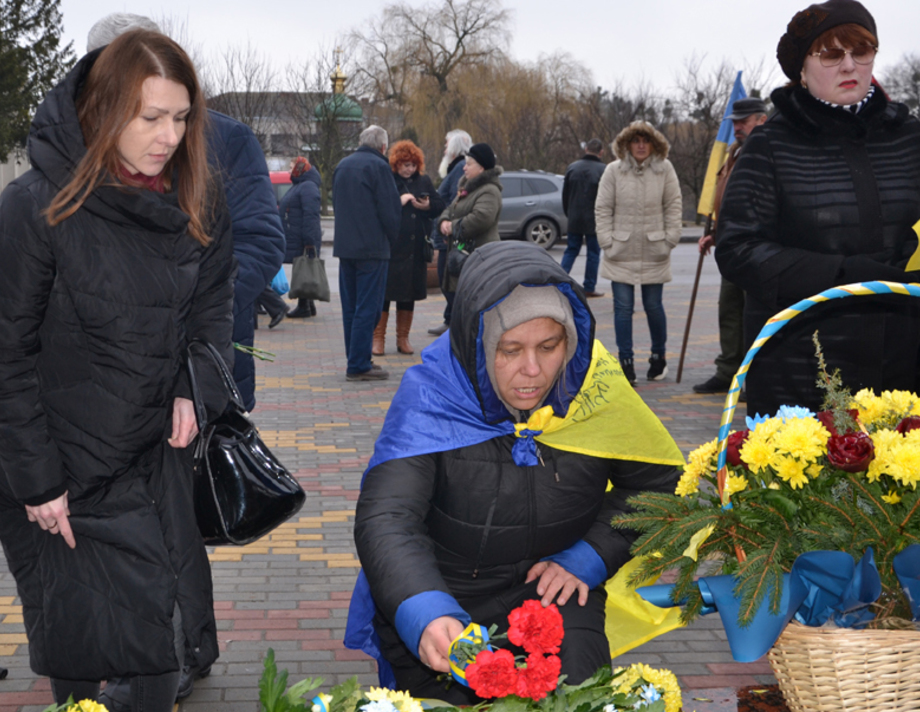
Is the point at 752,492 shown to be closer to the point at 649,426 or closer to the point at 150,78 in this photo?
the point at 649,426

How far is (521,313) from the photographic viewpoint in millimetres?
2303

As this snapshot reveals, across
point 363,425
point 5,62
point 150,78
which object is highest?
point 5,62

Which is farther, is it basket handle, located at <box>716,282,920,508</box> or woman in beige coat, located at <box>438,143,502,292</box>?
woman in beige coat, located at <box>438,143,502,292</box>

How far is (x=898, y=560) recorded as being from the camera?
5.52ft

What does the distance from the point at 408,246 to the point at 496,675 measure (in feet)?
27.9

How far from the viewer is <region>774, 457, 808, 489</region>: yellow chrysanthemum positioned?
182 cm

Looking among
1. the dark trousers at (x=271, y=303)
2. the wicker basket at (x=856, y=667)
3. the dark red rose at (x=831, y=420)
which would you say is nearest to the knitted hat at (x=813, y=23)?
the dark red rose at (x=831, y=420)

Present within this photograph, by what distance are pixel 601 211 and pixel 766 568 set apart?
286 inches

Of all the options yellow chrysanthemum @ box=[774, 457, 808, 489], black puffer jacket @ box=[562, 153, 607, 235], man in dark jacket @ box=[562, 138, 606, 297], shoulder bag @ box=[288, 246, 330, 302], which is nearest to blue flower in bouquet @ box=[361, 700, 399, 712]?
yellow chrysanthemum @ box=[774, 457, 808, 489]

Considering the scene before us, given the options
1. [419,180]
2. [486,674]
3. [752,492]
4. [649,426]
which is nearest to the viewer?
[486,674]

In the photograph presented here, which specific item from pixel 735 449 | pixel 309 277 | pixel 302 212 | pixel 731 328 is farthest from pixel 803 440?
pixel 302 212

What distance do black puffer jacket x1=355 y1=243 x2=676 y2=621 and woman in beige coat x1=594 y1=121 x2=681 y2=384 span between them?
584 centimetres

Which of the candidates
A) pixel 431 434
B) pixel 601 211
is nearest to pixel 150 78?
pixel 431 434

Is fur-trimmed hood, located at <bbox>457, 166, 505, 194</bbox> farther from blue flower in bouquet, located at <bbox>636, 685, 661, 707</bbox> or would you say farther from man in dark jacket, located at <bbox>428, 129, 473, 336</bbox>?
blue flower in bouquet, located at <bbox>636, 685, 661, 707</bbox>
